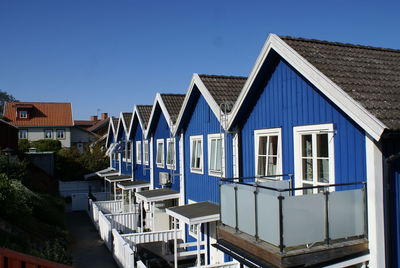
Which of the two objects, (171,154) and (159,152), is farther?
(159,152)

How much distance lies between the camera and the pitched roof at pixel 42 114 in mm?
53575

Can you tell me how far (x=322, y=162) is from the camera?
781 cm

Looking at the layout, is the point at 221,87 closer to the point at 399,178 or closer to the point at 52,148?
the point at 399,178

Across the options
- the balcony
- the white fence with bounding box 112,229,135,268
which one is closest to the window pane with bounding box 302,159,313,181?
the balcony

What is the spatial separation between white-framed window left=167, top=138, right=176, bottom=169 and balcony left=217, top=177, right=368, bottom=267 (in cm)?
→ 916

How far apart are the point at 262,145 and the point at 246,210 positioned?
2.91m

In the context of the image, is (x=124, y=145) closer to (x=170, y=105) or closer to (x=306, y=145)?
(x=170, y=105)

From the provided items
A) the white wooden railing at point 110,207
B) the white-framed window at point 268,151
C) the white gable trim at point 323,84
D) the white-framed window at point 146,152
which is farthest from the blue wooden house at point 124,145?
the white gable trim at point 323,84

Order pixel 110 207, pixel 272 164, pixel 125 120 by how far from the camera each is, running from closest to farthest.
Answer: pixel 272 164, pixel 110 207, pixel 125 120

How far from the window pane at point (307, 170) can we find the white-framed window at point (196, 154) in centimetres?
575

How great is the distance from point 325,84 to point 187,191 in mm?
8927

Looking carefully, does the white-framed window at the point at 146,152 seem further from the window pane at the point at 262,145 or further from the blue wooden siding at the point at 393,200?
the blue wooden siding at the point at 393,200

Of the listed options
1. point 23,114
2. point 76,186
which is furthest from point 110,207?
point 23,114

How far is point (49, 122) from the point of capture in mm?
54562
